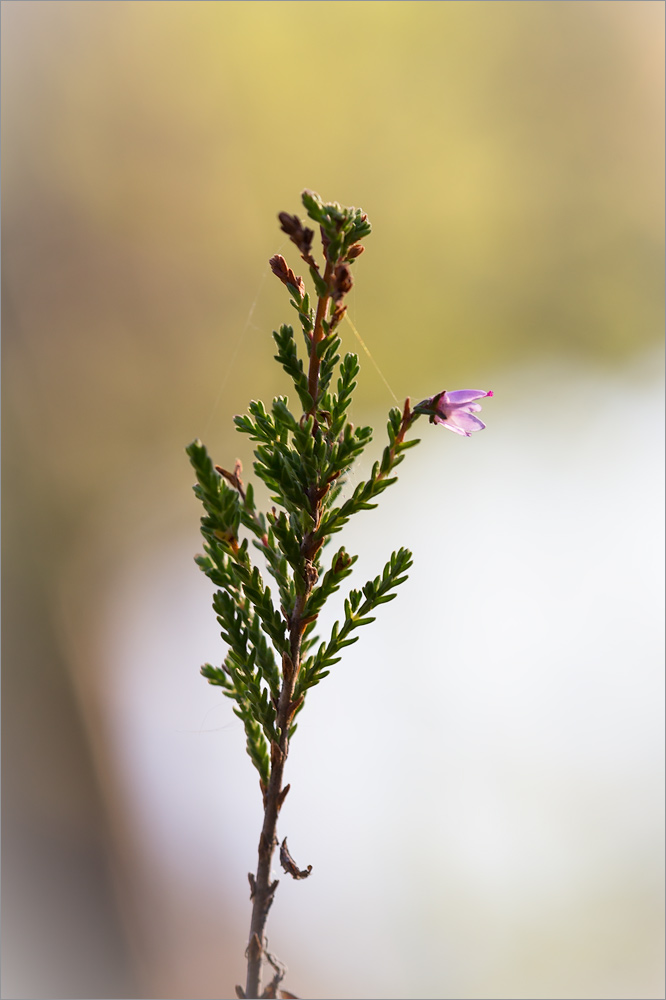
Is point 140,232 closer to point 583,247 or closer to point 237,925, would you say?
point 583,247

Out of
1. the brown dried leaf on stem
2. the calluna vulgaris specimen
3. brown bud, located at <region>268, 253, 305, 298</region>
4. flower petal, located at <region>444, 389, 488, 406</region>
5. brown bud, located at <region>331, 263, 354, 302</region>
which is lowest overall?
the brown dried leaf on stem

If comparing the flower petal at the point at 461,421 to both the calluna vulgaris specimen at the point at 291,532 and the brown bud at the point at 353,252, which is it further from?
the brown bud at the point at 353,252

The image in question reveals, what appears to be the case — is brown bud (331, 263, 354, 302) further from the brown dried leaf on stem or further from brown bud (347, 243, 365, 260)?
the brown dried leaf on stem

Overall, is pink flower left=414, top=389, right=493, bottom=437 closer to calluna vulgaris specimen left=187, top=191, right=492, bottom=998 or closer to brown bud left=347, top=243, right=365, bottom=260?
calluna vulgaris specimen left=187, top=191, right=492, bottom=998

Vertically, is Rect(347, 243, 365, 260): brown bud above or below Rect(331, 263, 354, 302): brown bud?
above

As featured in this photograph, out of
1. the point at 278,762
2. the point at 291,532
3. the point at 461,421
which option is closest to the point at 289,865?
the point at 278,762

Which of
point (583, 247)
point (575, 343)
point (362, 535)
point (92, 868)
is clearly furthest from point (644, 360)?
point (92, 868)

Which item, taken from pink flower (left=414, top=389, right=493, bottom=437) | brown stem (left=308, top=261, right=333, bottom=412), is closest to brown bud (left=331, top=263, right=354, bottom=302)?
brown stem (left=308, top=261, right=333, bottom=412)

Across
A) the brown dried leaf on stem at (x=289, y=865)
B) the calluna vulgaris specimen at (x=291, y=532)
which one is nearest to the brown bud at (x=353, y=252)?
the calluna vulgaris specimen at (x=291, y=532)

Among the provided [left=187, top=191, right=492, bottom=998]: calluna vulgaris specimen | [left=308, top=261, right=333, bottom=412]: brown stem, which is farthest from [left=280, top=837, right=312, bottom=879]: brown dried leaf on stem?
[left=308, top=261, right=333, bottom=412]: brown stem
